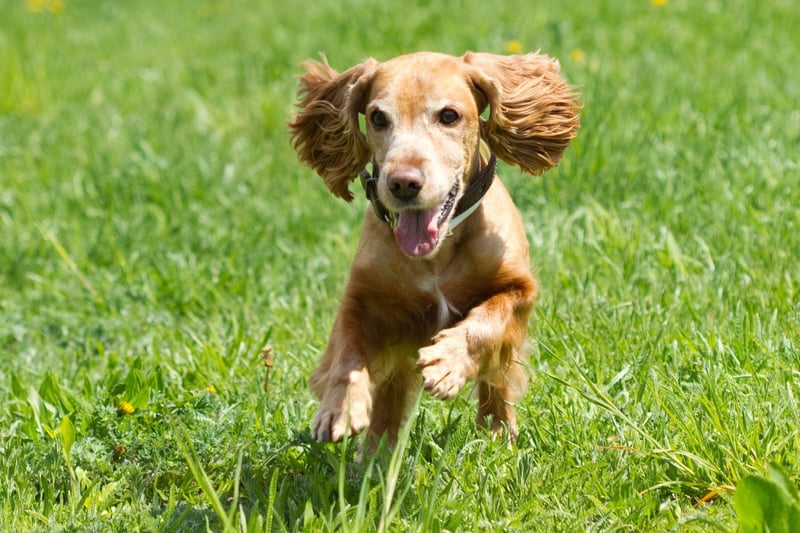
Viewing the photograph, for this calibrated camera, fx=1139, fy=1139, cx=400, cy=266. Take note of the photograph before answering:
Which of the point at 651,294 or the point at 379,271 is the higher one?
the point at 379,271

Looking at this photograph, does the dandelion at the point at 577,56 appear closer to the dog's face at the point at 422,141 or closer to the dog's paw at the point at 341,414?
the dog's face at the point at 422,141

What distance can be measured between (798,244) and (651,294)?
0.61m

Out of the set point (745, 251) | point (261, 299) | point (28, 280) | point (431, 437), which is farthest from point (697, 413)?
point (28, 280)

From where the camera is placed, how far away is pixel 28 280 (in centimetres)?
519

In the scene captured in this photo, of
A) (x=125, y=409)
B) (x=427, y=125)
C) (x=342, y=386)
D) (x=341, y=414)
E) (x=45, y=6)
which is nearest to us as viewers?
(x=341, y=414)

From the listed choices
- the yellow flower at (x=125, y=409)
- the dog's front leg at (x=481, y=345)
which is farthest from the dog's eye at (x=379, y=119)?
the yellow flower at (x=125, y=409)

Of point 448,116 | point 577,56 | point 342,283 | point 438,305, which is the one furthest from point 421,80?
point 577,56

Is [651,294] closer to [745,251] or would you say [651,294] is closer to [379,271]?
[745,251]

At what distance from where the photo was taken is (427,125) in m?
3.13

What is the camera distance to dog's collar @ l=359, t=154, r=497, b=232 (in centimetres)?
324

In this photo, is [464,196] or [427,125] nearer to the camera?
[427,125]

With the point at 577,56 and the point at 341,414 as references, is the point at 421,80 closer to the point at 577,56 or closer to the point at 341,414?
the point at 341,414

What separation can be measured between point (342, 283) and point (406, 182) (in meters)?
1.76

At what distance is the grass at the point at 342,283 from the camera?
2908 millimetres
